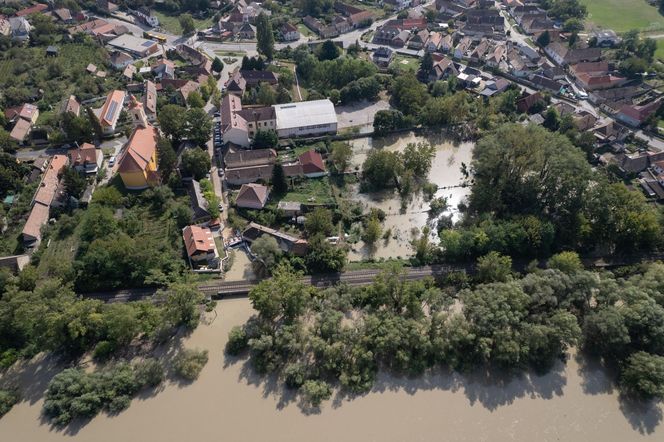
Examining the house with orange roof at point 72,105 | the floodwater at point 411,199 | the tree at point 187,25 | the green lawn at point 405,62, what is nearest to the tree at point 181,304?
the floodwater at point 411,199

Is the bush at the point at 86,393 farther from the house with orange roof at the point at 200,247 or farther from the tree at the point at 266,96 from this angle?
the tree at the point at 266,96

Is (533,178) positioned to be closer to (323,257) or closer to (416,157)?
(416,157)

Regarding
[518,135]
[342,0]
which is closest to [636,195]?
[518,135]

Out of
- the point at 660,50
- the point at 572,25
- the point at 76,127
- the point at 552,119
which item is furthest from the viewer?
the point at 572,25

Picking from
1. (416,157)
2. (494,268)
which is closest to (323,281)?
(494,268)

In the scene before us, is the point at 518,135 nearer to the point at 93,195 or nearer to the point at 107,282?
the point at 107,282

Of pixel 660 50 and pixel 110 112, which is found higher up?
pixel 660 50
